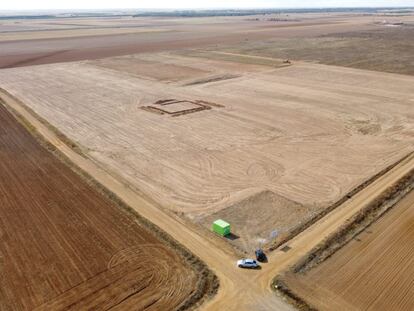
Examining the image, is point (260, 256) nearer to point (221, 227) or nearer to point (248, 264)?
point (248, 264)

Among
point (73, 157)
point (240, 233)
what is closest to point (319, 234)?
point (240, 233)

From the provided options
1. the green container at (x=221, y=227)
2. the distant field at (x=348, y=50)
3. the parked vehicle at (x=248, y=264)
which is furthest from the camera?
the distant field at (x=348, y=50)

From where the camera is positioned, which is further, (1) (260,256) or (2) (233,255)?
(2) (233,255)

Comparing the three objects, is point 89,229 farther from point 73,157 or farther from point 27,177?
point 73,157

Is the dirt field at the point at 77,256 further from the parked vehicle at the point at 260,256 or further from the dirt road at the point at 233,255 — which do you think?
the parked vehicle at the point at 260,256

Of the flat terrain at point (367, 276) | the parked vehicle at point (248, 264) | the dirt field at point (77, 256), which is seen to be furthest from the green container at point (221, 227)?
the flat terrain at point (367, 276)

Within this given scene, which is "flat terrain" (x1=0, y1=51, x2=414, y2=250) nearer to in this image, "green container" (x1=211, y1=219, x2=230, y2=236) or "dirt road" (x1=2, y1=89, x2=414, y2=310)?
"green container" (x1=211, y1=219, x2=230, y2=236)

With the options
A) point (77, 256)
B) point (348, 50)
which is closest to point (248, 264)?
point (77, 256)
